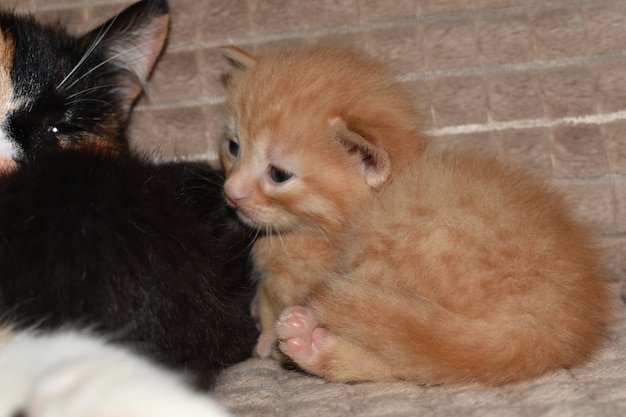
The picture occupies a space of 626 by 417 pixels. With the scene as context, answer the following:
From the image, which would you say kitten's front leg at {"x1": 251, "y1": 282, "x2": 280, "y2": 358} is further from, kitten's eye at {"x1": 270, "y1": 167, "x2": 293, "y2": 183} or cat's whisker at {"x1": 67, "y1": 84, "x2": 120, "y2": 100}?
cat's whisker at {"x1": 67, "y1": 84, "x2": 120, "y2": 100}

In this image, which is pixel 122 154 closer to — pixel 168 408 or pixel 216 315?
pixel 216 315

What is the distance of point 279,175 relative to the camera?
5.49 feet

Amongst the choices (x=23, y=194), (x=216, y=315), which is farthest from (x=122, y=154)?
(x=216, y=315)

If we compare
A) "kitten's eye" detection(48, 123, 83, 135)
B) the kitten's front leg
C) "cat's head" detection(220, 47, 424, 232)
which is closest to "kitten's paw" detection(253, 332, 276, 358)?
the kitten's front leg

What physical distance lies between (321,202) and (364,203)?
10 cm

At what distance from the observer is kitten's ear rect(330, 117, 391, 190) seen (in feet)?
5.13

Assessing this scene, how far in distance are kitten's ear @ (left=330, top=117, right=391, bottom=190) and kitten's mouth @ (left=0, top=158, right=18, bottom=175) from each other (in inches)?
25.4

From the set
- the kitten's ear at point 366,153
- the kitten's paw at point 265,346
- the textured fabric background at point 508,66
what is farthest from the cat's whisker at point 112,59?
the kitten's paw at point 265,346

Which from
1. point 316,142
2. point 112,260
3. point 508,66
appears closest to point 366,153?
point 316,142

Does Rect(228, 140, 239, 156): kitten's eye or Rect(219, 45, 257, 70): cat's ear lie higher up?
Rect(219, 45, 257, 70): cat's ear

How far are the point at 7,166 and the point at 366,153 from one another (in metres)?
0.72

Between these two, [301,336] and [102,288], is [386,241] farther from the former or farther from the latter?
[102,288]

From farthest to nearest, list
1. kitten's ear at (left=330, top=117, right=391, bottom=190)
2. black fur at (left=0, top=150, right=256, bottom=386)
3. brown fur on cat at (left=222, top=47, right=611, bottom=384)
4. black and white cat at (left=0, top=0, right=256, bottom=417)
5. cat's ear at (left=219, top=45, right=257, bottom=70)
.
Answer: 1. cat's ear at (left=219, top=45, right=257, bottom=70)
2. kitten's ear at (left=330, top=117, right=391, bottom=190)
3. brown fur on cat at (left=222, top=47, right=611, bottom=384)
4. black fur at (left=0, top=150, right=256, bottom=386)
5. black and white cat at (left=0, top=0, right=256, bottom=417)

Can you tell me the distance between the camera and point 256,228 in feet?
5.68
